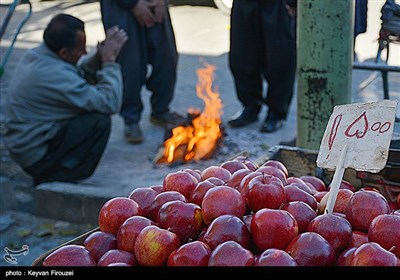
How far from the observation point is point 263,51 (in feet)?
17.7

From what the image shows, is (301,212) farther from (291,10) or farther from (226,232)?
(291,10)

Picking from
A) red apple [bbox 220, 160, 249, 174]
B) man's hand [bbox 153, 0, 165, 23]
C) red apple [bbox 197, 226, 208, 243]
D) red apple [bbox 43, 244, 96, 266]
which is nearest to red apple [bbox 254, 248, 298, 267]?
red apple [bbox 197, 226, 208, 243]

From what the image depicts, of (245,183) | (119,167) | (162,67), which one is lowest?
(119,167)

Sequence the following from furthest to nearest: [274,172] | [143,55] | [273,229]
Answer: [143,55] < [274,172] < [273,229]

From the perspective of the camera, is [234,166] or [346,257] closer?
[346,257]

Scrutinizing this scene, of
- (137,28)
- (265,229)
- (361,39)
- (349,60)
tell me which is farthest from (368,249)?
(361,39)

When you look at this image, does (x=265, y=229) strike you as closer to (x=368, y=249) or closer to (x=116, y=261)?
(x=368, y=249)

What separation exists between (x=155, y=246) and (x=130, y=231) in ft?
0.44

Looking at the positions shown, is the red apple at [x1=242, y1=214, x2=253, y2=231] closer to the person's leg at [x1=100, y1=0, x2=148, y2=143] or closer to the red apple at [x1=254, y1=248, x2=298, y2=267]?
A: the red apple at [x1=254, y1=248, x2=298, y2=267]

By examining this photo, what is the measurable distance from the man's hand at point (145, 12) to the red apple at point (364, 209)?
3624 mm

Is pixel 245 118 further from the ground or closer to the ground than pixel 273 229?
closer to the ground

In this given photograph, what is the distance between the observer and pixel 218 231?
5.91 ft

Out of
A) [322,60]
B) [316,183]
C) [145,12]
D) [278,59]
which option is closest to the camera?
[316,183]

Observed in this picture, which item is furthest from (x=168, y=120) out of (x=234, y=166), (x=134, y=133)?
(x=234, y=166)
